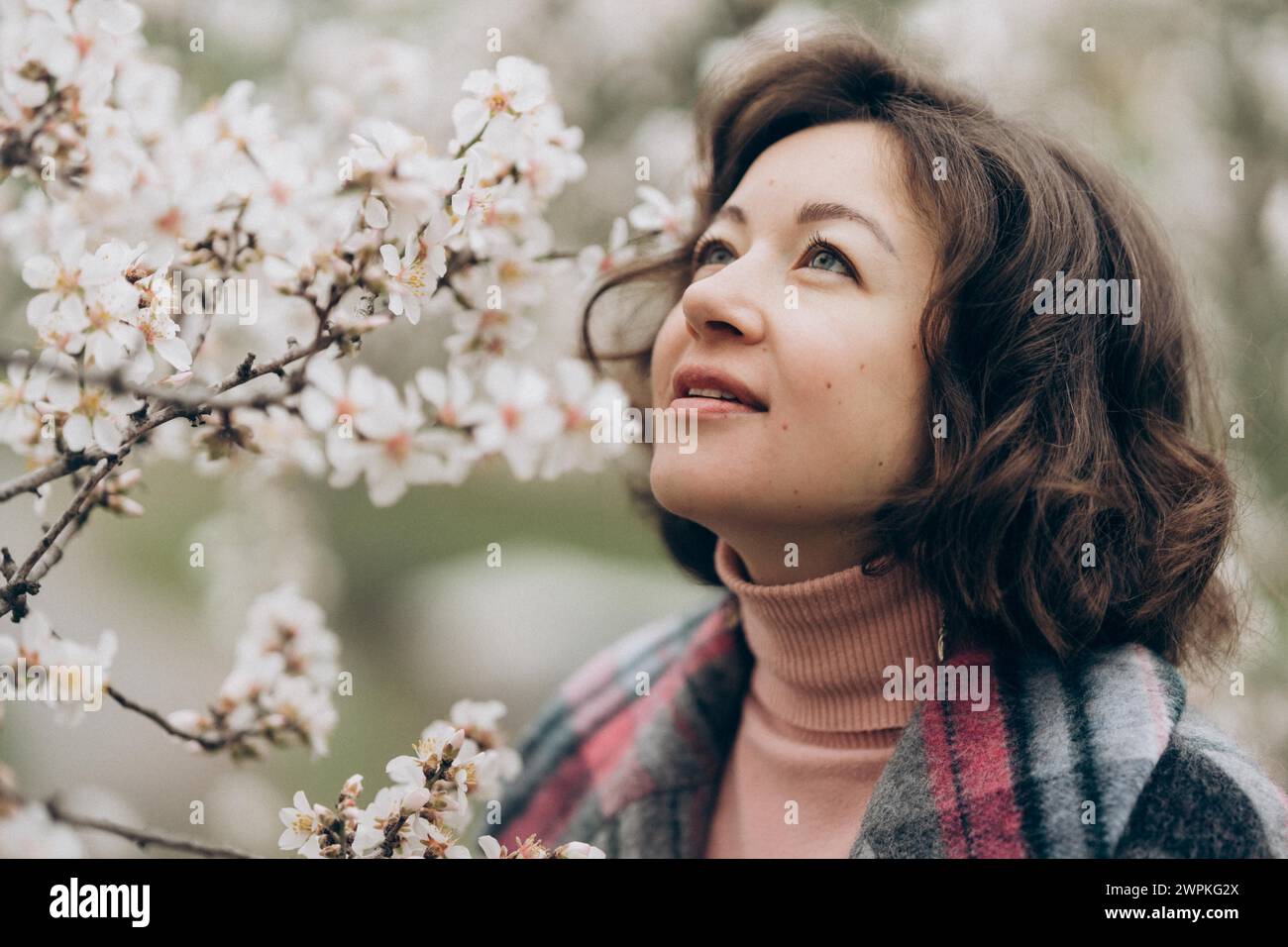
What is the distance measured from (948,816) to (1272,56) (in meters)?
1.25

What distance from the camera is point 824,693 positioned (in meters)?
0.92

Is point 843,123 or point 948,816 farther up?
point 843,123

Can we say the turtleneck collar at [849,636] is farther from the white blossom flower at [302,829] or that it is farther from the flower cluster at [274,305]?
the white blossom flower at [302,829]

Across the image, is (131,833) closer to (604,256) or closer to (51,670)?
(51,670)

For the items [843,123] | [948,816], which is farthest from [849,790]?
[843,123]

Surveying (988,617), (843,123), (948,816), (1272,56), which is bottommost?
(948,816)

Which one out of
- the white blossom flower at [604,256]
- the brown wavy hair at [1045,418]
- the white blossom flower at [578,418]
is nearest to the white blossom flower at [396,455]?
the white blossom flower at [578,418]

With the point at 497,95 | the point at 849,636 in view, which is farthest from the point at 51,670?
the point at 849,636

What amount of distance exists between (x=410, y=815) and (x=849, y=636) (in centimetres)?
39

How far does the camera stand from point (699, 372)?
822 millimetres

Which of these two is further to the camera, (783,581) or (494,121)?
(783,581)

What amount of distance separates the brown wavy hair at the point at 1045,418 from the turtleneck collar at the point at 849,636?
0.03m

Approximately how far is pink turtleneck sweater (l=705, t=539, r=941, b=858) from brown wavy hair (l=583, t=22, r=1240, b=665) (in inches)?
1.5
